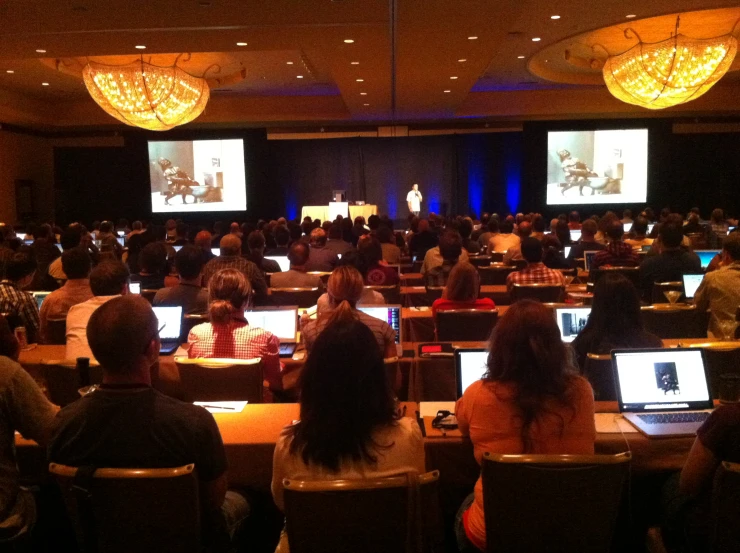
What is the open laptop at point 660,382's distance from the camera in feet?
10.1

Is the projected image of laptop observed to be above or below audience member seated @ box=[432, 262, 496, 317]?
below

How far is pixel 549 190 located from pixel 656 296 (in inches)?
454

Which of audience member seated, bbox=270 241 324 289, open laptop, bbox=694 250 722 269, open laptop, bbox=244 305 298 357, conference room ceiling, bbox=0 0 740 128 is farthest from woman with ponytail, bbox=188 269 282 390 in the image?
open laptop, bbox=694 250 722 269

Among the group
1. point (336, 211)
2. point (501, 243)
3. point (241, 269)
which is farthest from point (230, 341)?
point (336, 211)

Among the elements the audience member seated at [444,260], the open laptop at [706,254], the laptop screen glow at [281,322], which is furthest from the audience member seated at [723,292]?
the laptop screen glow at [281,322]

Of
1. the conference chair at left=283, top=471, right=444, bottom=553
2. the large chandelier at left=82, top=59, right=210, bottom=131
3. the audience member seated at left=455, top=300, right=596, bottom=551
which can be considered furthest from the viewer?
the large chandelier at left=82, top=59, right=210, bottom=131

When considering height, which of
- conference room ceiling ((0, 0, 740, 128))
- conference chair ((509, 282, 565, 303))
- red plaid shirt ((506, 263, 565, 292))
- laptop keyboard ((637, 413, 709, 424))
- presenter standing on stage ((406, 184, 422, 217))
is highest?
conference room ceiling ((0, 0, 740, 128))

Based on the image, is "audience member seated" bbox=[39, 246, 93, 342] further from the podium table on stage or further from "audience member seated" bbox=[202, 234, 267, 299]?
the podium table on stage

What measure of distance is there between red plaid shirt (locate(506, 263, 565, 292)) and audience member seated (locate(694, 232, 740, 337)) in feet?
4.07

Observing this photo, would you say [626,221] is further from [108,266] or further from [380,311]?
[108,266]

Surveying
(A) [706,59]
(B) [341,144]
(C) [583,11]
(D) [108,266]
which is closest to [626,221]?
(A) [706,59]

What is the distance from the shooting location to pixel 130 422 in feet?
6.85

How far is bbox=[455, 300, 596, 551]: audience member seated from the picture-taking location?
229cm

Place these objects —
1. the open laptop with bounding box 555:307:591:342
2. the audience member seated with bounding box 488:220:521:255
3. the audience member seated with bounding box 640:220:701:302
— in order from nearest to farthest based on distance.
→ the open laptop with bounding box 555:307:591:342 < the audience member seated with bounding box 640:220:701:302 < the audience member seated with bounding box 488:220:521:255
